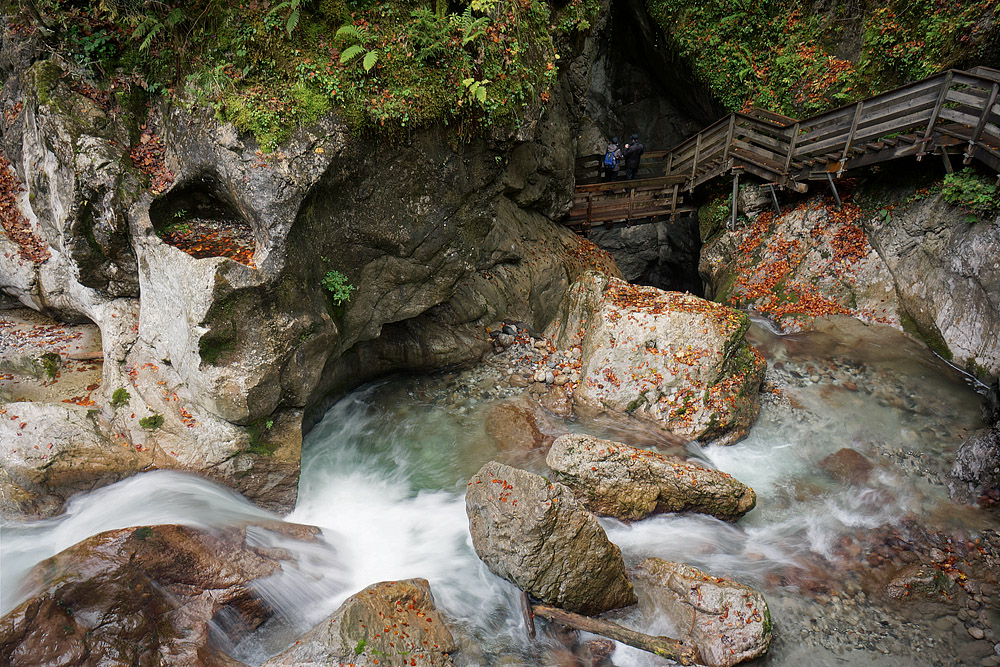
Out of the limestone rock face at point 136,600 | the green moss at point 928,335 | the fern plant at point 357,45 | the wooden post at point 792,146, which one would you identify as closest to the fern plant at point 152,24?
the fern plant at point 357,45

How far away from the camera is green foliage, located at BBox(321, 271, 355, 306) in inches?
329

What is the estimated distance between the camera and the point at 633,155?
1569cm

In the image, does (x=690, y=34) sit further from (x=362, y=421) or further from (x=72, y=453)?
(x=72, y=453)

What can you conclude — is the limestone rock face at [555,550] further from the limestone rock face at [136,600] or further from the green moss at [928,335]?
the green moss at [928,335]

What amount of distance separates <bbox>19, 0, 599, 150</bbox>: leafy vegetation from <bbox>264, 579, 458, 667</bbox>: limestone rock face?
20.1 feet

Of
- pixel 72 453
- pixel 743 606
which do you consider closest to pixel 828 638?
pixel 743 606

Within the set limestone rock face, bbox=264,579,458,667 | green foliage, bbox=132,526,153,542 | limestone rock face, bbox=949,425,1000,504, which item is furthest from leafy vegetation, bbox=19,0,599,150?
limestone rock face, bbox=949,425,1000,504

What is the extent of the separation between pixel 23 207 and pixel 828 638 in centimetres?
1486

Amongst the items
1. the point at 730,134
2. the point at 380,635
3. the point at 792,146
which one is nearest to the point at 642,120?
the point at 730,134

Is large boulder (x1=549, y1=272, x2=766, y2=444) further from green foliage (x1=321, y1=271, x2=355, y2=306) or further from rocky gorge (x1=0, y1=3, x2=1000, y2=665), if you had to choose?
green foliage (x1=321, y1=271, x2=355, y2=306)

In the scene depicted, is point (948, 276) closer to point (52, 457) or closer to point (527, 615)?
point (527, 615)

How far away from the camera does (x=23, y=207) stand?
9.45 meters

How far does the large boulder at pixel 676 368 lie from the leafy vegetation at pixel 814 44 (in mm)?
7792

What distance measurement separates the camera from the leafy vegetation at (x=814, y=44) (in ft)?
36.9
